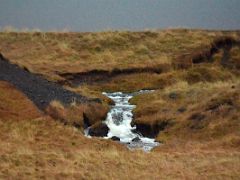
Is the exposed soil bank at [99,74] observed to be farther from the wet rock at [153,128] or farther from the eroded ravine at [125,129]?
the wet rock at [153,128]

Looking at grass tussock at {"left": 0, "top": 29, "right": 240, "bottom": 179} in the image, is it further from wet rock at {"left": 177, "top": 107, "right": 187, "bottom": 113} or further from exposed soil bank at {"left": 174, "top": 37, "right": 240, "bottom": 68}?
exposed soil bank at {"left": 174, "top": 37, "right": 240, "bottom": 68}

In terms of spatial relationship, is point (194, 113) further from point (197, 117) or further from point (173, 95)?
point (173, 95)

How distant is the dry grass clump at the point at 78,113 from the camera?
2898 centimetres

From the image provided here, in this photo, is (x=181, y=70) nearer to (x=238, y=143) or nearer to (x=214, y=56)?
(x=214, y=56)

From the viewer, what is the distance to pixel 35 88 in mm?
32594

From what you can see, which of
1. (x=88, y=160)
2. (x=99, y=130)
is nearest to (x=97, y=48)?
(x=99, y=130)

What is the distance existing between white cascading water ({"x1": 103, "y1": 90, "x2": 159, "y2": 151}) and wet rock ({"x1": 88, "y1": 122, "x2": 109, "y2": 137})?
38 cm

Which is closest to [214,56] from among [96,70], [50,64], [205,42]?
[205,42]

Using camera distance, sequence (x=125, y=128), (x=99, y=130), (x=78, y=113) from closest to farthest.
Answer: (x=99, y=130) < (x=78, y=113) < (x=125, y=128)

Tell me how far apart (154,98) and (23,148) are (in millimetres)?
20216

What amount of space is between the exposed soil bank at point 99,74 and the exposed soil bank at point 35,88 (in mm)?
11816

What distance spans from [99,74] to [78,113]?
62.5ft

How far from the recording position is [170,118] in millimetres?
31750

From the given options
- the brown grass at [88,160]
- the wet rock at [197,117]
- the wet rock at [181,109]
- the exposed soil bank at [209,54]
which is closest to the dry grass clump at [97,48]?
the exposed soil bank at [209,54]
